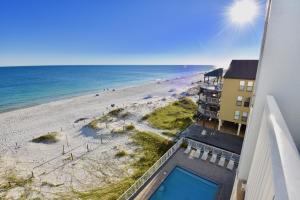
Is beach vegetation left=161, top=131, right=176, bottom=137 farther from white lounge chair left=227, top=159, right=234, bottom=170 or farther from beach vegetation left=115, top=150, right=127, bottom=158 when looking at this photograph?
white lounge chair left=227, top=159, right=234, bottom=170

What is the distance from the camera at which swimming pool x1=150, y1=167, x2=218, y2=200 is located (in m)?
10.8

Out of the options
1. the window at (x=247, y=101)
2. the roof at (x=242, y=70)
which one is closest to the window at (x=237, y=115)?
the window at (x=247, y=101)

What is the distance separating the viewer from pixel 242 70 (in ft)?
55.1

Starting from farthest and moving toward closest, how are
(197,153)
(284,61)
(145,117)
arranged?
(145,117) → (197,153) → (284,61)

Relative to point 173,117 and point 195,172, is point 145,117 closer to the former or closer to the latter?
point 173,117

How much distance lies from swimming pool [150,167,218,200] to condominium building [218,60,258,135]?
8.22 meters

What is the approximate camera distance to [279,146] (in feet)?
7.16

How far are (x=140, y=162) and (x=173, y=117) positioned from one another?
39.7 feet

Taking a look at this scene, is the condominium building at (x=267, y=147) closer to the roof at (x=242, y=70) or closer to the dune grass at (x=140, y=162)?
the dune grass at (x=140, y=162)

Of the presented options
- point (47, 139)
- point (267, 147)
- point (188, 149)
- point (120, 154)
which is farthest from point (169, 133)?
point (267, 147)

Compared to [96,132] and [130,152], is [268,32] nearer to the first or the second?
[130,152]

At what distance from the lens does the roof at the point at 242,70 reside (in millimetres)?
16166

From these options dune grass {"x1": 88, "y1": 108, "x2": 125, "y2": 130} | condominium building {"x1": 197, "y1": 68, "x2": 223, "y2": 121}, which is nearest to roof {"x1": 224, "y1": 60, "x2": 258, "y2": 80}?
condominium building {"x1": 197, "y1": 68, "x2": 223, "y2": 121}

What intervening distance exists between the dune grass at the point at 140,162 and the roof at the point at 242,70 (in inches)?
363
